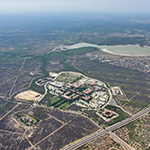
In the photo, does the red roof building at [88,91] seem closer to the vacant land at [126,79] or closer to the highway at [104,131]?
the vacant land at [126,79]

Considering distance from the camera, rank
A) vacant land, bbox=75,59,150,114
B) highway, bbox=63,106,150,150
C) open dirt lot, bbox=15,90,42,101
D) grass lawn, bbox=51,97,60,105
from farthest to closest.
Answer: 1. open dirt lot, bbox=15,90,42,101
2. grass lawn, bbox=51,97,60,105
3. vacant land, bbox=75,59,150,114
4. highway, bbox=63,106,150,150

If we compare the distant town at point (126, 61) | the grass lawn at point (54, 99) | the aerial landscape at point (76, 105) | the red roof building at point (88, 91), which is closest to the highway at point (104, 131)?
the aerial landscape at point (76, 105)

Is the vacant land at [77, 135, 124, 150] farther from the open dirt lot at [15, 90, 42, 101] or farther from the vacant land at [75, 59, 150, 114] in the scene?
the open dirt lot at [15, 90, 42, 101]

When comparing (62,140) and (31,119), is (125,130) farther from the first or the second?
(31,119)

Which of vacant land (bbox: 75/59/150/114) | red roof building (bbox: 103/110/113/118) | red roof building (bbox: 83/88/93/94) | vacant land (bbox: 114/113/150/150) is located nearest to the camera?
vacant land (bbox: 114/113/150/150)

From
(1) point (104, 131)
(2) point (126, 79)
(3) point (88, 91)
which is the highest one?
(3) point (88, 91)

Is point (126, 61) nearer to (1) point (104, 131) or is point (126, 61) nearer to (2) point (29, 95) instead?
(2) point (29, 95)

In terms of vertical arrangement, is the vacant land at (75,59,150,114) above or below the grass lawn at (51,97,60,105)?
above

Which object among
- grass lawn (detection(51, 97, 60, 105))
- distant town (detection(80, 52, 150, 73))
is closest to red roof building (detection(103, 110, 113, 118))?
grass lawn (detection(51, 97, 60, 105))

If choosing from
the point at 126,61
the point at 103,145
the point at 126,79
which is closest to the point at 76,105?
the point at 103,145
